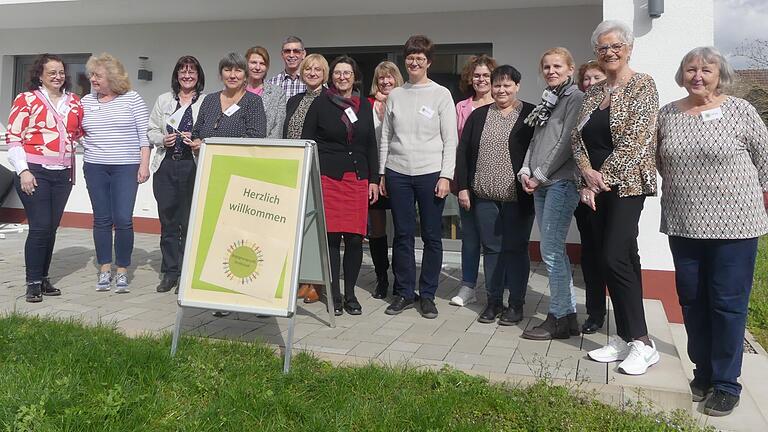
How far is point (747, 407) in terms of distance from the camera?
10.6 ft

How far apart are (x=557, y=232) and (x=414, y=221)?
1.14 m

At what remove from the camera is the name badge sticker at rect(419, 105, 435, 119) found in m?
4.40

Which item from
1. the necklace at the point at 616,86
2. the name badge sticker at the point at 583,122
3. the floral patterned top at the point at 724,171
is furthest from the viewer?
the name badge sticker at the point at 583,122

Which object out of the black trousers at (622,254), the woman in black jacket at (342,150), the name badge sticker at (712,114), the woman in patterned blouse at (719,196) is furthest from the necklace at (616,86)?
the woman in black jacket at (342,150)

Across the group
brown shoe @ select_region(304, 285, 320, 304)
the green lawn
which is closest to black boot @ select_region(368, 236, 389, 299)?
brown shoe @ select_region(304, 285, 320, 304)

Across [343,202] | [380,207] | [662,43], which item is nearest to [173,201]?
[343,202]

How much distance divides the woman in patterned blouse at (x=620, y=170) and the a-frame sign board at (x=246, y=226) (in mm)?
1672

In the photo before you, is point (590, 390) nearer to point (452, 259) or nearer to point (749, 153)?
point (749, 153)

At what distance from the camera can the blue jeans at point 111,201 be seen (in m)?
5.03

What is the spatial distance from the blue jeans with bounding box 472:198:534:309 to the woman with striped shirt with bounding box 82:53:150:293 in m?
2.94

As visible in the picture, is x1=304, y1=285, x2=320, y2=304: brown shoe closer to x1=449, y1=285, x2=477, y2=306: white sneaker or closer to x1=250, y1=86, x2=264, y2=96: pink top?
x1=449, y1=285, x2=477, y2=306: white sneaker

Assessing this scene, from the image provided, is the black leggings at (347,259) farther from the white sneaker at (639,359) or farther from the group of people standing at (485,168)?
the white sneaker at (639,359)

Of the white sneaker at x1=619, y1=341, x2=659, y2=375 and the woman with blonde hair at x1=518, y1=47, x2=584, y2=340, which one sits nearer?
the white sneaker at x1=619, y1=341, x2=659, y2=375

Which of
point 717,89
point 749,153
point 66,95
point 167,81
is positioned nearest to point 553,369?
point 749,153
